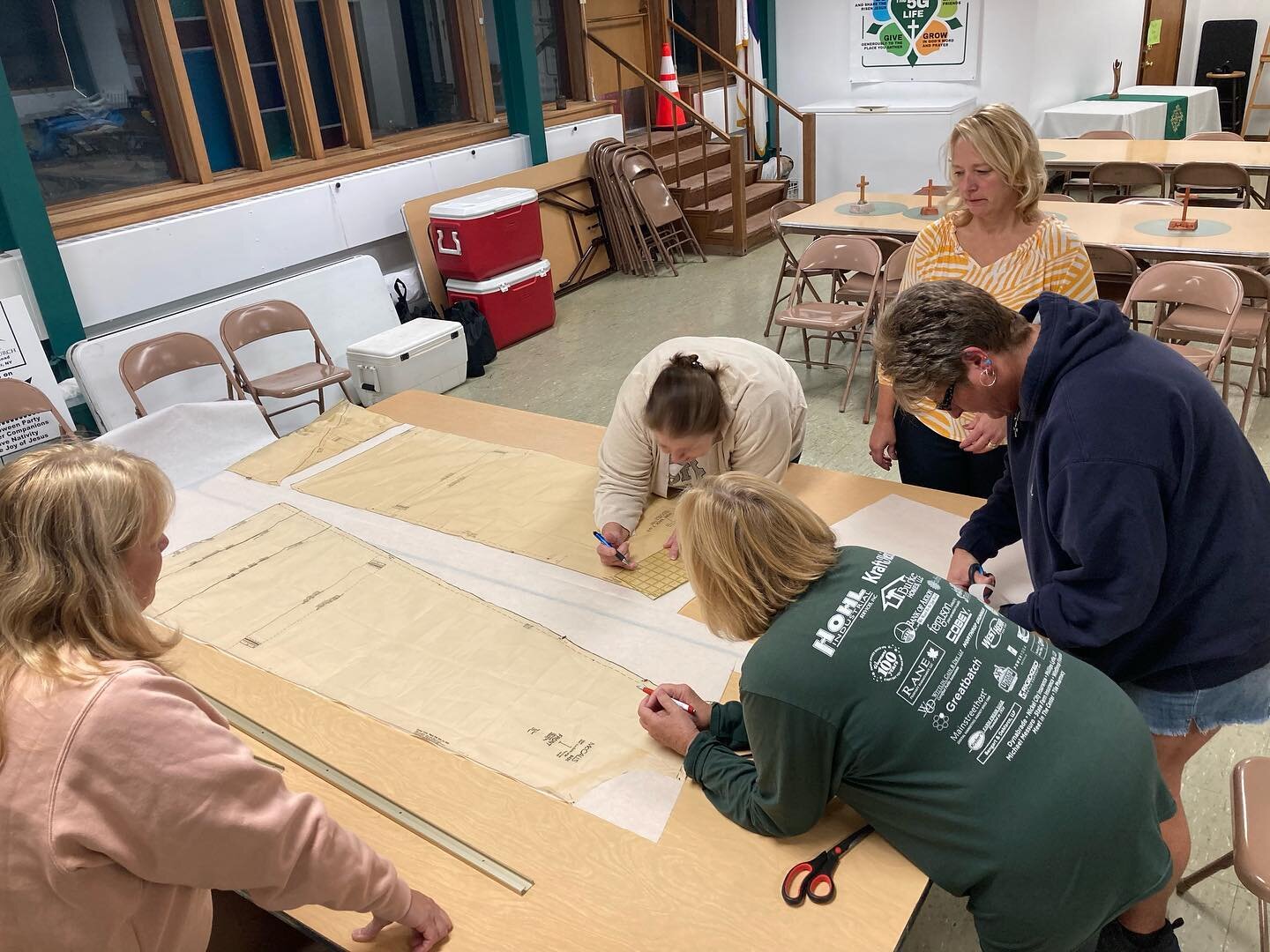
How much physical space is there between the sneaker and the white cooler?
4.24 m

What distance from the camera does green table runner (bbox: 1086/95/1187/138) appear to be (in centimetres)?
957

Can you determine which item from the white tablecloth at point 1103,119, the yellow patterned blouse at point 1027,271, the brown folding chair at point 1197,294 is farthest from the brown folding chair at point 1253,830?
the white tablecloth at point 1103,119

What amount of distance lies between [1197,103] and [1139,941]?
36.2 ft

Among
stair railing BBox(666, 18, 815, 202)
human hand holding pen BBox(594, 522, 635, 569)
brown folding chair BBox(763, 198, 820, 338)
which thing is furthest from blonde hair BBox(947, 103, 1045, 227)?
stair railing BBox(666, 18, 815, 202)

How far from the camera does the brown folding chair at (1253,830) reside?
159cm

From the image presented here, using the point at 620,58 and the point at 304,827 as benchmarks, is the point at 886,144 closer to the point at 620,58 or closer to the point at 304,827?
the point at 620,58

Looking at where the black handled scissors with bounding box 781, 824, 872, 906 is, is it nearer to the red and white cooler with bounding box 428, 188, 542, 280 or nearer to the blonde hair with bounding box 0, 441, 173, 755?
the blonde hair with bounding box 0, 441, 173, 755

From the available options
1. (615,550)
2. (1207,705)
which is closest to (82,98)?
(615,550)

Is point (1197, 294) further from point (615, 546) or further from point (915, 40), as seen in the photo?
point (915, 40)

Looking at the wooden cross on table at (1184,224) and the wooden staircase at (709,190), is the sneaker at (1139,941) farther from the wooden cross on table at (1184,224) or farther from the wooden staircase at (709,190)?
the wooden staircase at (709,190)

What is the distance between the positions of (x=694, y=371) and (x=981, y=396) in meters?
0.77

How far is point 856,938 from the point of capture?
4.54 ft

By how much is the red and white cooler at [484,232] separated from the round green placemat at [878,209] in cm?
203

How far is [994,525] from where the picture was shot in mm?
2043
